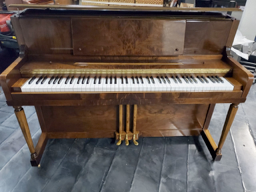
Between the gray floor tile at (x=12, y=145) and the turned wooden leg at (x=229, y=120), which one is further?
the gray floor tile at (x=12, y=145)

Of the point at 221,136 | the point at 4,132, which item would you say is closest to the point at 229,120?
the point at 221,136

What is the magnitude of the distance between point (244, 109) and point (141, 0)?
1.92m

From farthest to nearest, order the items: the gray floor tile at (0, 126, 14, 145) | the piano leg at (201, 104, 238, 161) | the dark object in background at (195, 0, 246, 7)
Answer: the dark object in background at (195, 0, 246, 7) → the gray floor tile at (0, 126, 14, 145) → the piano leg at (201, 104, 238, 161)

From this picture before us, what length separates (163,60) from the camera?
1639mm

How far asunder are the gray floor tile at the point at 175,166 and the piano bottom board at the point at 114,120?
10 centimetres

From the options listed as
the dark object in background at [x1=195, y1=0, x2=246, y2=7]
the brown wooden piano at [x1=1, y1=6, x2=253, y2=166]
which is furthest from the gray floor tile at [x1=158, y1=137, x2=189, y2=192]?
the dark object in background at [x1=195, y1=0, x2=246, y2=7]

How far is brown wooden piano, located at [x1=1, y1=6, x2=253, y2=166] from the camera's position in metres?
1.43

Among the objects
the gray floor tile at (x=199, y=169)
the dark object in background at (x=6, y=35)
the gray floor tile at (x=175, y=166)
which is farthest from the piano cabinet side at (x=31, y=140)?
the dark object in background at (x=6, y=35)

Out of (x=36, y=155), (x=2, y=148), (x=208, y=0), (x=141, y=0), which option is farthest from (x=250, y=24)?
(x=2, y=148)

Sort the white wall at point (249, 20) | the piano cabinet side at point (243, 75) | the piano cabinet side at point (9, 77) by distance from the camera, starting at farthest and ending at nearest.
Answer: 1. the white wall at point (249, 20)
2. the piano cabinet side at point (243, 75)
3. the piano cabinet side at point (9, 77)

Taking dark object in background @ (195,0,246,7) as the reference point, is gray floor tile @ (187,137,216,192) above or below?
below

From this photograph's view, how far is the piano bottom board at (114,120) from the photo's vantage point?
191cm

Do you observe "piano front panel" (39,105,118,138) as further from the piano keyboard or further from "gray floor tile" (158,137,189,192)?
"gray floor tile" (158,137,189,192)

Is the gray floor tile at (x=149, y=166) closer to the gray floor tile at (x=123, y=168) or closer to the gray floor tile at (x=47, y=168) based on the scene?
the gray floor tile at (x=123, y=168)
